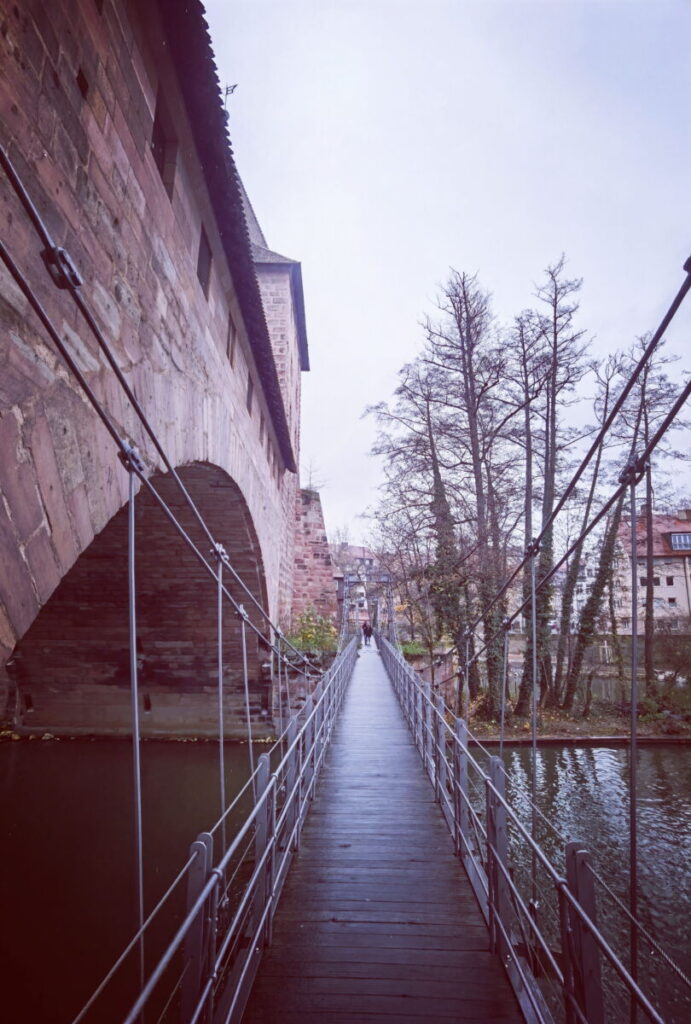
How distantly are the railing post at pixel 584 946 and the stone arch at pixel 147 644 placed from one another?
4728mm

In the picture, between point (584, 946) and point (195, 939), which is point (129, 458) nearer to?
point (195, 939)

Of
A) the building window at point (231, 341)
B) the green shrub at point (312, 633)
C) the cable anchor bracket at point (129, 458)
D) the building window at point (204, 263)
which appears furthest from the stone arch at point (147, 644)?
the cable anchor bracket at point (129, 458)

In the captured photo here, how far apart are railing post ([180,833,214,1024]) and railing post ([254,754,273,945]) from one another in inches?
24.4

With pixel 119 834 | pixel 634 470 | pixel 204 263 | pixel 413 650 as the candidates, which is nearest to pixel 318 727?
pixel 119 834

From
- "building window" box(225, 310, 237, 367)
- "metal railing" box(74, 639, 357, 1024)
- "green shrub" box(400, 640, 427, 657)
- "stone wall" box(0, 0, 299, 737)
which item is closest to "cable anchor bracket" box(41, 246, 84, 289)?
"stone wall" box(0, 0, 299, 737)

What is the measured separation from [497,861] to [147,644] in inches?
295

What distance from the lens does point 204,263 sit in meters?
3.66

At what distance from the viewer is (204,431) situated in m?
3.45

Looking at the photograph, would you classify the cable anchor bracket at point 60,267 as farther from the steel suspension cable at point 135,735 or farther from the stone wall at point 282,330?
the stone wall at point 282,330

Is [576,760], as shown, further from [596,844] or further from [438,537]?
[438,537]

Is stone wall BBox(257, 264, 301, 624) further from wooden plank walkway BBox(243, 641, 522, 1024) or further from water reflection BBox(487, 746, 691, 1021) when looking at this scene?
wooden plank walkway BBox(243, 641, 522, 1024)

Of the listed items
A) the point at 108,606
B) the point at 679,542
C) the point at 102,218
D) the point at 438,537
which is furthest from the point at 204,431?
the point at 679,542

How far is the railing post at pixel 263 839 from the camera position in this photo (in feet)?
7.95

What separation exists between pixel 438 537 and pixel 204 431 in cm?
766
